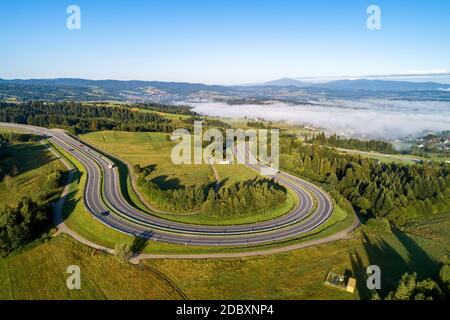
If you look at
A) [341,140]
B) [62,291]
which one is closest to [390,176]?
[341,140]

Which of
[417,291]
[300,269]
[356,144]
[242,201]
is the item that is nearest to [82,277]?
[300,269]

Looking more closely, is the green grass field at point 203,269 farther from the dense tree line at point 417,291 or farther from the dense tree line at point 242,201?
the dense tree line at point 242,201

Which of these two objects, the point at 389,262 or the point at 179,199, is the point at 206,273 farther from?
the point at 389,262

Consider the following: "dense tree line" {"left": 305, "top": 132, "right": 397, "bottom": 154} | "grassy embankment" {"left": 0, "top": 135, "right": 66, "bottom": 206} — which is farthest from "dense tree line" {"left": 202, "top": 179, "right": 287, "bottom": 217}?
"dense tree line" {"left": 305, "top": 132, "right": 397, "bottom": 154}

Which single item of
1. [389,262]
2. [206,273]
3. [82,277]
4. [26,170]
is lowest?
[389,262]

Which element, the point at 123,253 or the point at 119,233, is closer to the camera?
the point at 123,253
